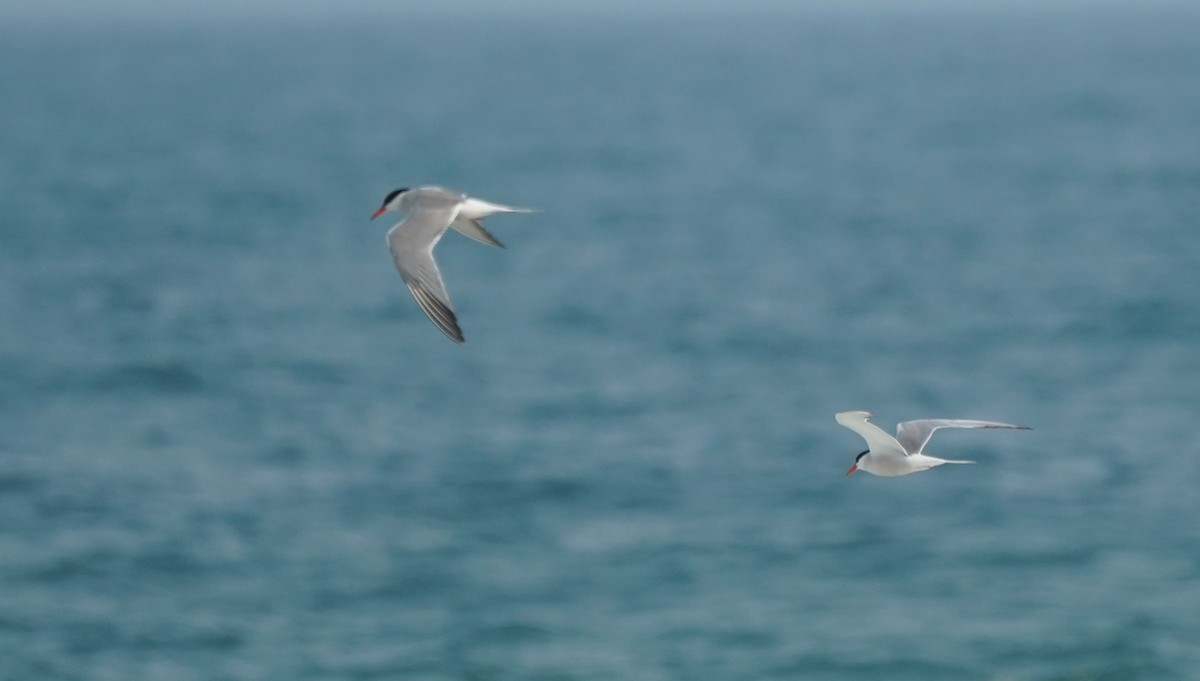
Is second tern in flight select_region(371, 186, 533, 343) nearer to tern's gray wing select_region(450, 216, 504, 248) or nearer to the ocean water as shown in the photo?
tern's gray wing select_region(450, 216, 504, 248)

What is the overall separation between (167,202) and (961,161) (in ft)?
126

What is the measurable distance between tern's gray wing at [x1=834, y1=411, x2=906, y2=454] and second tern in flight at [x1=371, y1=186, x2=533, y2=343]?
1990 millimetres

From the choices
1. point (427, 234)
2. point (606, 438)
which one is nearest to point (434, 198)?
point (427, 234)

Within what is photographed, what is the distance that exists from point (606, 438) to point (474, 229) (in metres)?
17.4

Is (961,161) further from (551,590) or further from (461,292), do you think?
(551,590)

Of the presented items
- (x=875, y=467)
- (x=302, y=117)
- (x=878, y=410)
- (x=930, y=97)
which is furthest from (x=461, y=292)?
(x=930, y=97)

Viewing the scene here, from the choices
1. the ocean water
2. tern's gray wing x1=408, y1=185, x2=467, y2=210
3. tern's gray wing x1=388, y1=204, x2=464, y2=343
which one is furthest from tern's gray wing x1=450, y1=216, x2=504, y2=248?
the ocean water

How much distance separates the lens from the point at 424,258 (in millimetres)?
9125

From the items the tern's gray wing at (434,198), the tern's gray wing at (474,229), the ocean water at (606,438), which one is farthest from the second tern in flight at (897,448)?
the ocean water at (606,438)

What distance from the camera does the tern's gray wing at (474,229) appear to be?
9875mm

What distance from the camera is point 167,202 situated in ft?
219

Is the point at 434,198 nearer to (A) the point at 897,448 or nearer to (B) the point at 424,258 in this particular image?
(B) the point at 424,258

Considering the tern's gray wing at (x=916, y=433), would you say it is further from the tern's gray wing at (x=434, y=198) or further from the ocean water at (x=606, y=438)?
the ocean water at (x=606, y=438)

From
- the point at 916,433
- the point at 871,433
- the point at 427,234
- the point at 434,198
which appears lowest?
the point at 871,433
